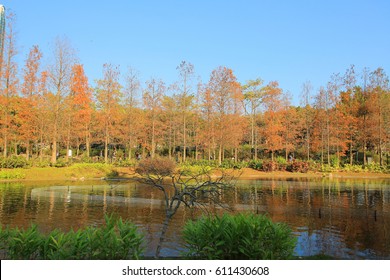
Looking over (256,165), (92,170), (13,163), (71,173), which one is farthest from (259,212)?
(256,165)

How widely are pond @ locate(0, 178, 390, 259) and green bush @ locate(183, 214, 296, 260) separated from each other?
78.0 inches

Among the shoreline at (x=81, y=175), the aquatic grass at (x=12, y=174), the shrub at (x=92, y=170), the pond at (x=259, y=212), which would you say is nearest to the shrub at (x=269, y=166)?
the shoreline at (x=81, y=175)

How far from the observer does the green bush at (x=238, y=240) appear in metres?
6.96

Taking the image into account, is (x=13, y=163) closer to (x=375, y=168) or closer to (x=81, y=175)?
(x=81, y=175)

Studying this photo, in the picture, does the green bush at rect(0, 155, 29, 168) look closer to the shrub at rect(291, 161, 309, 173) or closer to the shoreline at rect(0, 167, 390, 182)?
the shoreline at rect(0, 167, 390, 182)

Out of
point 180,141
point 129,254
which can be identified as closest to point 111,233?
point 129,254

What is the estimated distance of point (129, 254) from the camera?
23.6 ft

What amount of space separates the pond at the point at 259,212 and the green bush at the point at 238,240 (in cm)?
198

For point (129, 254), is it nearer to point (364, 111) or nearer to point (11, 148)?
point (364, 111)

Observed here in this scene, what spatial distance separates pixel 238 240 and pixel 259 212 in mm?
8678

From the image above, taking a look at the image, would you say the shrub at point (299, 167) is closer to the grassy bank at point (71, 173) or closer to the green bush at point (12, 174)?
the grassy bank at point (71, 173)

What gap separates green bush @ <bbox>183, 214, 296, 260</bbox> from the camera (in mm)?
6965

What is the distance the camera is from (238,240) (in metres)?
7.14

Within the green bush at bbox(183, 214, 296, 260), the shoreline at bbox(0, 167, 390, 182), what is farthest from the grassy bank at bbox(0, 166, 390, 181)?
the green bush at bbox(183, 214, 296, 260)
